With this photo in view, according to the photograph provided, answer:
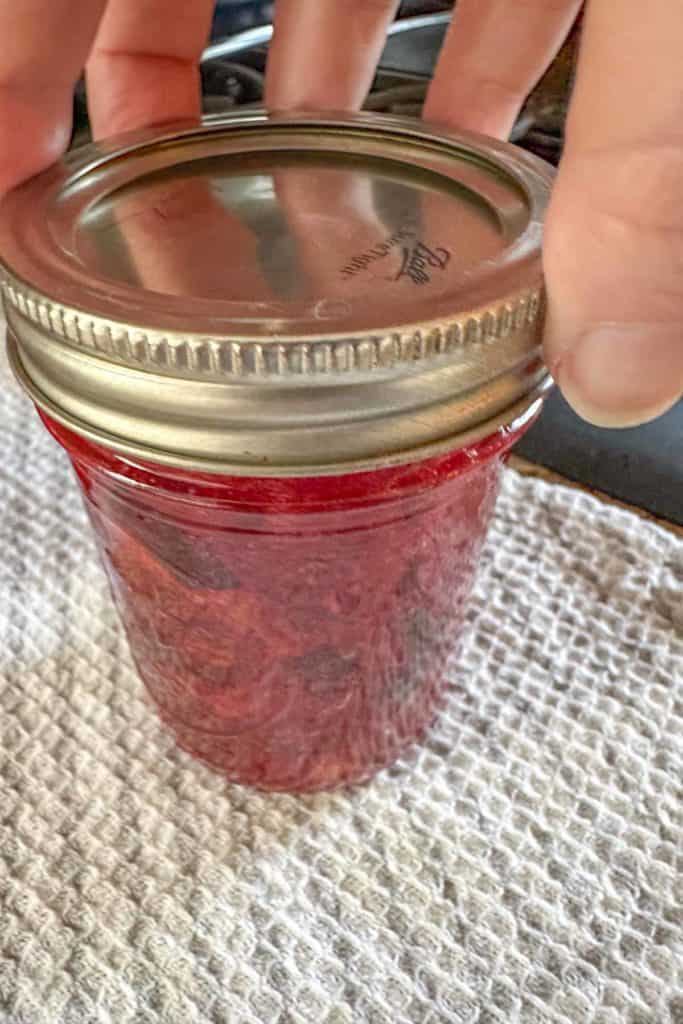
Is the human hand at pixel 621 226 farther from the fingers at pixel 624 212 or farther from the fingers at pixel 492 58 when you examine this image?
the fingers at pixel 492 58

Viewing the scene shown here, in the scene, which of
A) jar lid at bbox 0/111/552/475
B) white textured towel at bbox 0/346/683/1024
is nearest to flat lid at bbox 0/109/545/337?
jar lid at bbox 0/111/552/475

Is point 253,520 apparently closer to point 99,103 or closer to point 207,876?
point 207,876

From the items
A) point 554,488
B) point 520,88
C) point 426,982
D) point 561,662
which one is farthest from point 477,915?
point 520,88

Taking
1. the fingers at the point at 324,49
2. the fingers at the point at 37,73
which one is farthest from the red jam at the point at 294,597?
the fingers at the point at 324,49

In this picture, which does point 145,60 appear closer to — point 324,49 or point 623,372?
point 324,49

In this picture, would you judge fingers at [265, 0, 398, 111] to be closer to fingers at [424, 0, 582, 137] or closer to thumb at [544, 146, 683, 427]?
fingers at [424, 0, 582, 137]
